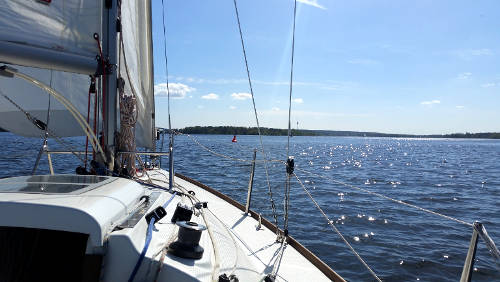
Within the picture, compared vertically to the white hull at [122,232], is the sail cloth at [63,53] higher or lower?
higher

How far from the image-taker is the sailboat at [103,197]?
1993mm

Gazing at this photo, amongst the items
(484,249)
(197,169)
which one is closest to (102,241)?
(484,249)

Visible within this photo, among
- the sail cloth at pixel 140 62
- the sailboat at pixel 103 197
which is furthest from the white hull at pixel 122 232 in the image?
the sail cloth at pixel 140 62

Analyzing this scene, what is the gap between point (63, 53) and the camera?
3299mm

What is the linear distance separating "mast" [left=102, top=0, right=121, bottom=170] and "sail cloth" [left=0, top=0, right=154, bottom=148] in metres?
0.08

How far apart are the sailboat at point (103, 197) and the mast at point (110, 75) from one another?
0.01m

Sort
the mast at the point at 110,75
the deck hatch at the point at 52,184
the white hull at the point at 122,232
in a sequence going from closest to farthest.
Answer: the white hull at the point at 122,232 < the deck hatch at the point at 52,184 < the mast at the point at 110,75

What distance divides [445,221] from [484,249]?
182cm

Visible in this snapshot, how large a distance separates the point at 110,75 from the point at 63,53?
52cm

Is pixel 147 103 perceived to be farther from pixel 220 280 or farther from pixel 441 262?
pixel 441 262

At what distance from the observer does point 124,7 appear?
4.48m

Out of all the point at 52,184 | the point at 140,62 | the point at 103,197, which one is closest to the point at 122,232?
the point at 103,197

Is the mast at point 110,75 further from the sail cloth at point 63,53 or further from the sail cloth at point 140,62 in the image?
the sail cloth at point 140,62

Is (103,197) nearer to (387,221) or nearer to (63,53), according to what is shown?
(63,53)
